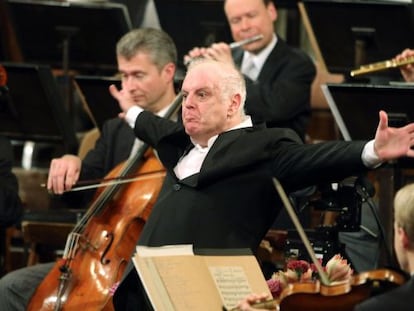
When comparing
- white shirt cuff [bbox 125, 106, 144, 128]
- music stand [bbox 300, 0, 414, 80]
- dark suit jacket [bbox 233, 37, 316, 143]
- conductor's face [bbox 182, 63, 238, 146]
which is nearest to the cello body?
white shirt cuff [bbox 125, 106, 144, 128]

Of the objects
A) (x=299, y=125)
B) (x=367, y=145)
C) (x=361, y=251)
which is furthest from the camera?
(x=299, y=125)

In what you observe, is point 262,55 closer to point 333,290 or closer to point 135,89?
point 135,89

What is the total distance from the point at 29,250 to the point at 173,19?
156cm

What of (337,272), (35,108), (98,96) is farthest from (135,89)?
(337,272)

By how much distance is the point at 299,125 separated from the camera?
19.5 ft

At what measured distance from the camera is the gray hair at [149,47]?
5.63m

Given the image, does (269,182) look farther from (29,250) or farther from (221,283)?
(29,250)

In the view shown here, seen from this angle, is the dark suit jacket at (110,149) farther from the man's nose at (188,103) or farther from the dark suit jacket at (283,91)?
the man's nose at (188,103)

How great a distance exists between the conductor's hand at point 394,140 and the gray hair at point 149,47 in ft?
6.34

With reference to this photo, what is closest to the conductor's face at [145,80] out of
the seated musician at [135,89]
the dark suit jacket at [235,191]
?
the seated musician at [135,89]

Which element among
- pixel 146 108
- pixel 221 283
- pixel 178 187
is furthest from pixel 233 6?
pixel 221 283

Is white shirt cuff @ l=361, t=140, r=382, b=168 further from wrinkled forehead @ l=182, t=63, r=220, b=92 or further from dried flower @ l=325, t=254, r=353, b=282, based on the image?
wrinkled forehead @ l=182, t=63, r=220, b=92

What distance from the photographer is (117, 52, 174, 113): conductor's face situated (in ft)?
18.1

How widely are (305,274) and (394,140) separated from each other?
0.54 metres
